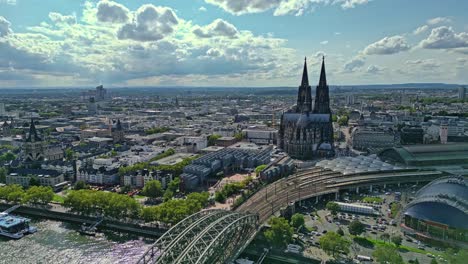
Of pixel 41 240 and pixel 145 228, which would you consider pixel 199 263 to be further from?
pixel 41 240

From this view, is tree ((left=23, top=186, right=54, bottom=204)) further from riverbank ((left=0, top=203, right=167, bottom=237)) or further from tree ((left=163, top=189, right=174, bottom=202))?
tree ((left=163, top=189, right=174, bottom=202))

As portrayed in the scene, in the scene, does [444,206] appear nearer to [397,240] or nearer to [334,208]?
[397,240]

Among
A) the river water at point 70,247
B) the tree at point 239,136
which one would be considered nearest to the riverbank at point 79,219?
the river water at point 70,247

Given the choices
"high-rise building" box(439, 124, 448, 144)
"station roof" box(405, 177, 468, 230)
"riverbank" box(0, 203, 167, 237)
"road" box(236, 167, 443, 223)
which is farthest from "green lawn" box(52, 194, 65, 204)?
"high-rise building" box(439, 124, 448, 144)

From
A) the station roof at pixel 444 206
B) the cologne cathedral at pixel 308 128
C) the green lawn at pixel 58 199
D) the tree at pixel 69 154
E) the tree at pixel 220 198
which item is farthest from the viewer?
the tree at pixel 69 154

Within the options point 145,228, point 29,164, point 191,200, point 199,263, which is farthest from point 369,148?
point 29,164

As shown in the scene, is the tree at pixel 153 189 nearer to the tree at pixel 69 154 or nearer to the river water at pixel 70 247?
the river water at pixel 70 247

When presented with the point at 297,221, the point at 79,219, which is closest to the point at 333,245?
the point at 297,221
